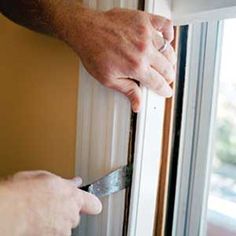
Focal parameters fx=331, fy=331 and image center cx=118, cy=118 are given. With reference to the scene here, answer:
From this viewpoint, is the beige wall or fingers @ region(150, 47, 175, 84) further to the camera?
the beige wall

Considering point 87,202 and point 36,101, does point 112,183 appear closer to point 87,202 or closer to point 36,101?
point 87,202

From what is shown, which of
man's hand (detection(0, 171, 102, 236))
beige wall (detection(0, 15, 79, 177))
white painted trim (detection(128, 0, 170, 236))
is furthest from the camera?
beige wall (detection(0, 15, 79, 177))

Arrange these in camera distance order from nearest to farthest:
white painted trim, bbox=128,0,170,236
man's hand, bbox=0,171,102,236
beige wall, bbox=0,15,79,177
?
1. man's hand, bbox=0,171,102,236
2. white painted trim, bbox=128,0,170,236
3. beige wall, bbox=0,15,79,177

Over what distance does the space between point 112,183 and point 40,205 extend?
158mm

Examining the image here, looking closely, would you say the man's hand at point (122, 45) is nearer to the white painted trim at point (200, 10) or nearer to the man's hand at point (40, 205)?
the white painted trim at point (200, 10)

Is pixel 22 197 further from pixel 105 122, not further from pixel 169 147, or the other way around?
pixel 169 147

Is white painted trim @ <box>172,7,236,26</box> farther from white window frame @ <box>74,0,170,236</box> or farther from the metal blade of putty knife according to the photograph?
the metal blade of putty knife

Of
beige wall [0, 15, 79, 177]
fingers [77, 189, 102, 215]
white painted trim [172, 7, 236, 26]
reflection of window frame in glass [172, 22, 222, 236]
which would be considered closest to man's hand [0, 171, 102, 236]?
fingers [77, 189, 102, 215]

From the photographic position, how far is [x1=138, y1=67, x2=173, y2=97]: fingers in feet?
2.04

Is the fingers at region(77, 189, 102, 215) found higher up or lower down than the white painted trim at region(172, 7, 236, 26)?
lower down

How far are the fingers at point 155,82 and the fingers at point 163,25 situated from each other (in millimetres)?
76

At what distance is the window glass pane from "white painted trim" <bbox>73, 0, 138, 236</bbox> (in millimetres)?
245

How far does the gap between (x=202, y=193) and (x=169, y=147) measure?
0.14 metres

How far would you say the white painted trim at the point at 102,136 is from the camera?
68cm
